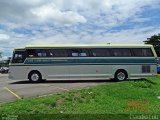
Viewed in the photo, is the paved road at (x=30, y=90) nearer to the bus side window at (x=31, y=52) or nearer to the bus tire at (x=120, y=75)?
the bus side window at (x=31, y=52)

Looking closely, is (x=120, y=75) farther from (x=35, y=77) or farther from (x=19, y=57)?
(x=19, y=57)

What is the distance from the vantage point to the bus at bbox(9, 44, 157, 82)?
2514 cm

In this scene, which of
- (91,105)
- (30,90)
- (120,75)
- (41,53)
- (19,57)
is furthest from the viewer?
(120,75)

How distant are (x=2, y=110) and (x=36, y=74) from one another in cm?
1484

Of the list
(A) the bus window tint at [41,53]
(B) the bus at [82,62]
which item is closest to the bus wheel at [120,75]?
(B) the bus at [82,62]

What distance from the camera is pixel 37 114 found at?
9859mm

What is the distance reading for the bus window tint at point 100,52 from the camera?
25.3 m

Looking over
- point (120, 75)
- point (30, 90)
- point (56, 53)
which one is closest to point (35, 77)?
point (56, 53)

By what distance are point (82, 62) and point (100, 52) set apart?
1529 millimetres

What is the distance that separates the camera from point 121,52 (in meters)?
25.4

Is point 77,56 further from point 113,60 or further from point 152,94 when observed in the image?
point 152,94

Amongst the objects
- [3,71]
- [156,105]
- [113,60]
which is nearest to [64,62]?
[113,60]

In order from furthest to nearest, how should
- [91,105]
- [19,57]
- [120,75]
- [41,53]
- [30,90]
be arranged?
[120,75], [41,53], [19,57], [30,90], [91,105]

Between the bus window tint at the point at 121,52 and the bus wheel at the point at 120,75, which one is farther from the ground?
the bus window tint at the point at 121,52
